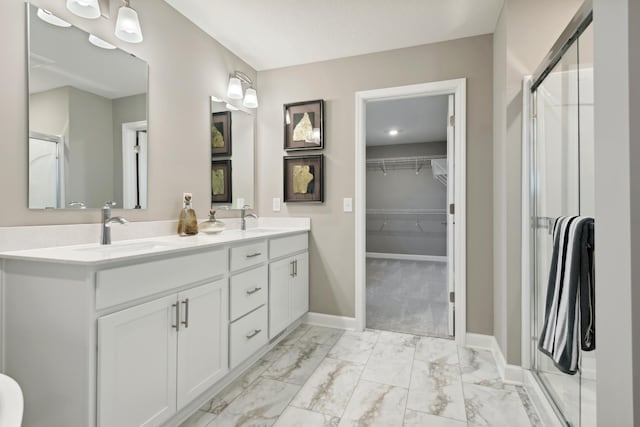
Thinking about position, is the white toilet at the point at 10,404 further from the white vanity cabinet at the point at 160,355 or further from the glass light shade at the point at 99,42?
the glass light shade at the point at 99,42

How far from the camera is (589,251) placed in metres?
1.20

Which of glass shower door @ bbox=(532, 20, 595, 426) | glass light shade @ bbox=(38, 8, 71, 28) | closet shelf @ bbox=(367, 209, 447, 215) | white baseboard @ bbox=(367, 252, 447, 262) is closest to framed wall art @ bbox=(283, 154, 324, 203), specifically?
glass shower door @ bbox=(532, 20, 595, 426)

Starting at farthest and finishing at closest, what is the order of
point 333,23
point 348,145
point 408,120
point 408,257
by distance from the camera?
point 408,257, point 408,120, point 348,145, point 333,23

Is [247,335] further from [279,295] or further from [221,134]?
[221,134]

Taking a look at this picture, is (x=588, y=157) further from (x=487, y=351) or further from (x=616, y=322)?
(x=487, y=351)

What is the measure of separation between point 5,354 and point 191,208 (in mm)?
1168

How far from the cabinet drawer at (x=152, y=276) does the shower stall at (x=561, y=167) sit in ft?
5.62

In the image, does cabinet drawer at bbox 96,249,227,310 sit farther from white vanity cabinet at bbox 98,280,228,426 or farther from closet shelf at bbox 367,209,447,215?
closet shelf at bbox 367,209,447,215

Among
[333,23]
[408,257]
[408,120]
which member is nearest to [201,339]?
[333,23]

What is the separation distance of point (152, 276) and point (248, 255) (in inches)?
28.9

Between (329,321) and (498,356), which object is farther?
(329,321)

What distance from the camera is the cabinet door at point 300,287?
269cm

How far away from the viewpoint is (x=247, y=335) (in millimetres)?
2027

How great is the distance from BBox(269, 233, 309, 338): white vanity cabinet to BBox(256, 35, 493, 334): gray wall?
0.14 m
